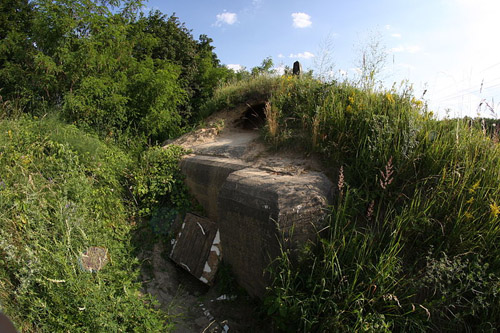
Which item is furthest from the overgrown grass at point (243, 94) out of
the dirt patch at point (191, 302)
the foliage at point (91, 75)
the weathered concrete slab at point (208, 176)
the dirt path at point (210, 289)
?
the dirt patch at point (191, 302)

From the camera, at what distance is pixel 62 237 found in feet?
10.1

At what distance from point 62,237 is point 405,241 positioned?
11.3 ft

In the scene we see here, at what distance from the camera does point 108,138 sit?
6.56m

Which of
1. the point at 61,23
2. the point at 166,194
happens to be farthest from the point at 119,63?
the point at 166,194

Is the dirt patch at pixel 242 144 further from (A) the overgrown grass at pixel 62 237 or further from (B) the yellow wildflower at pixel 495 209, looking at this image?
(A) the overgrown grass at pixel 62 237

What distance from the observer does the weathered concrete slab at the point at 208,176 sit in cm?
465

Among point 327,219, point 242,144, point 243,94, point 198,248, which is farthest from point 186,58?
point 327,219

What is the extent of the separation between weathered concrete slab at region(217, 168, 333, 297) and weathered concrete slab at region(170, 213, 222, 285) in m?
0.29

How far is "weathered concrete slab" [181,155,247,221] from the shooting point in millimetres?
4652

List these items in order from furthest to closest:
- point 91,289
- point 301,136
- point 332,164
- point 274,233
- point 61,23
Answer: point 61,23, point 301,136, point 332,164, point 274,233, point 91,289

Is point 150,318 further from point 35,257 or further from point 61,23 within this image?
point 61,23

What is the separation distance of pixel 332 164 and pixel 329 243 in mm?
1256

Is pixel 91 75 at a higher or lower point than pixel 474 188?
higher

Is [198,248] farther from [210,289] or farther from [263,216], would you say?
[263,216]
